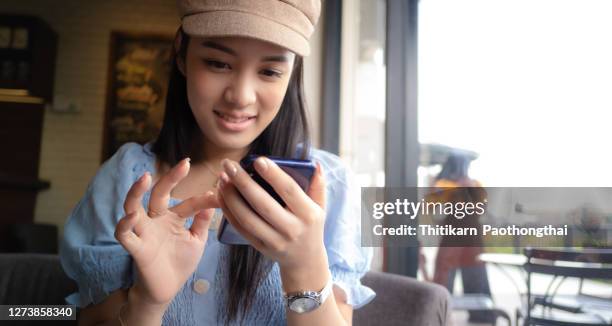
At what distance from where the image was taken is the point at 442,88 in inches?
32.2

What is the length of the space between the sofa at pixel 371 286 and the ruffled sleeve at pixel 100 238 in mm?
117

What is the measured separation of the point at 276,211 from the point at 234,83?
0.15 metres

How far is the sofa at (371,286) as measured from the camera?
0.57 m

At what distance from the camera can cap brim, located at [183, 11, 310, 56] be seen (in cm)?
41

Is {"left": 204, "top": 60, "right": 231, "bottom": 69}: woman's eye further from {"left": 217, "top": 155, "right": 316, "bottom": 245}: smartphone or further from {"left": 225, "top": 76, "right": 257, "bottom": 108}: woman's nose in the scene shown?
{"left": 217, "top": 155, "right": 316, "bottom": 245}: smartphone

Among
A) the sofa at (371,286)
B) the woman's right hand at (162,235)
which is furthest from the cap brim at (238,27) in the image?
the sofa at (371,286)

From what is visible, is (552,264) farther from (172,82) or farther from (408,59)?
(408,59)

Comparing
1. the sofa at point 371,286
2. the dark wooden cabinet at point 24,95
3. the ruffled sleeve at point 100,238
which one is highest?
the dark wooden cabinet at point 24,95

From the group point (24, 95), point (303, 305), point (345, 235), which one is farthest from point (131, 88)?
point (303, 305)

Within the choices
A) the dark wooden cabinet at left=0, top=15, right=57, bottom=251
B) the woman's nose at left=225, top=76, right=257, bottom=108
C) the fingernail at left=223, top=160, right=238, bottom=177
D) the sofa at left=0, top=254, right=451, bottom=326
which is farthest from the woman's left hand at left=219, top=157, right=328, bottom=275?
the dark wooden cabinet at left=0, top=15, right=57, bottom=251

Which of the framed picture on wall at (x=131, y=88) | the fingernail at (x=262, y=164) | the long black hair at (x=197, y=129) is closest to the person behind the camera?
the fingernail at (x=262, y=164)

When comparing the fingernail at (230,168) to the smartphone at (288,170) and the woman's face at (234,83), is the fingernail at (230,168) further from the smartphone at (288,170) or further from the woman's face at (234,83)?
the woman's face at (234,83)

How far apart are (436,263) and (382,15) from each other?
0.59 meters

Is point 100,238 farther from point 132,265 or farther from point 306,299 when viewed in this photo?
point 306,299
